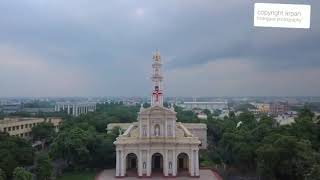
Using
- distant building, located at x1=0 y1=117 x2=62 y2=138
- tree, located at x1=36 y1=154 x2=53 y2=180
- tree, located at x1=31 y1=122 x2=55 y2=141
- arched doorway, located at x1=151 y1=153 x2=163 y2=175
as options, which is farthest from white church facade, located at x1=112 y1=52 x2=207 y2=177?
tree, located at x1=31 y1=122 x2=55 y2=141

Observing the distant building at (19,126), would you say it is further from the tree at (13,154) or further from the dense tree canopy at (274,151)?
the dense tree canopy at (274,151)

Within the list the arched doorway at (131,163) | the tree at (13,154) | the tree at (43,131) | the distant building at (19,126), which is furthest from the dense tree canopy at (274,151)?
the distant building at (19,126)

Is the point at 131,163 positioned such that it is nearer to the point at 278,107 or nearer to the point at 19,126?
the point at 19,126

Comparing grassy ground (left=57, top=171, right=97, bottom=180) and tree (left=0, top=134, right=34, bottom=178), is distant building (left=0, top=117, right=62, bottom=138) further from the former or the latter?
grassy ground (left=57, top=171, right=97, bottom=180)

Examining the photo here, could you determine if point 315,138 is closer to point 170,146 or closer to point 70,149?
point 170,146

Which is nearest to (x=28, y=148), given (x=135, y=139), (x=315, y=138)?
(x=135, y=139)

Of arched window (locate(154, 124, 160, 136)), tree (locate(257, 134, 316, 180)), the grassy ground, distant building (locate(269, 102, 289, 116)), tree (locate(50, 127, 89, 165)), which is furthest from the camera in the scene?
distant building (locate(269, 102, 289, 116))

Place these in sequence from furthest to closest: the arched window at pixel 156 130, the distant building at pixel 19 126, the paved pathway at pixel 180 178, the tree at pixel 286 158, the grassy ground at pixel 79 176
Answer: the distant building at pixel 19 126 < the arched window at pixel 156 130 < the grassy ground at pixel 79 176 < the paved pathway at pixel 180 178 < the tree at pixel 286 158

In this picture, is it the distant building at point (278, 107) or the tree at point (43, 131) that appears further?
the distant building at point (278, 107)
